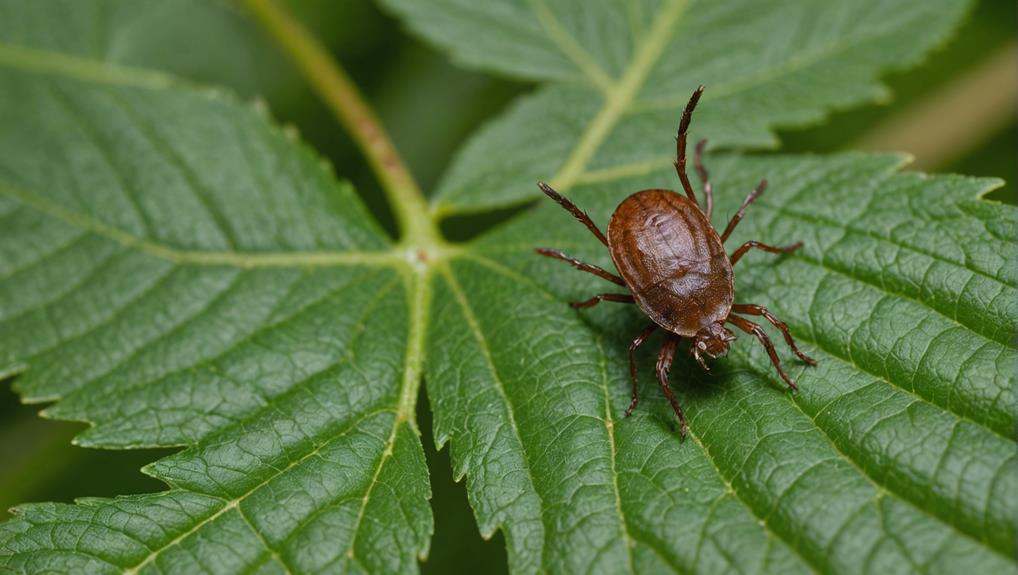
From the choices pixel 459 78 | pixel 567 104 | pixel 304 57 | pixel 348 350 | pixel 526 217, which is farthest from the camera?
pixel 459 78

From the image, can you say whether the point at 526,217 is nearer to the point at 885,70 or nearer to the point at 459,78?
the point at 885,70

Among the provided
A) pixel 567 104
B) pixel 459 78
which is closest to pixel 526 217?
pixel 567 104

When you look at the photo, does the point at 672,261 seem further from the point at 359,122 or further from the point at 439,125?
the point at 439,125

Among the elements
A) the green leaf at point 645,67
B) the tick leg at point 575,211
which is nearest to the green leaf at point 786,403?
the tick leg at point 575,211

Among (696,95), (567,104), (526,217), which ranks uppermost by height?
(567,104)

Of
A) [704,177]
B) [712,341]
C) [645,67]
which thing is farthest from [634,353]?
[645,67]

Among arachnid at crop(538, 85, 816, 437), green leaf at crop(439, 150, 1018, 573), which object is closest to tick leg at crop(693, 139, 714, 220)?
green leaf at crop(439, 150, 1018, 573)

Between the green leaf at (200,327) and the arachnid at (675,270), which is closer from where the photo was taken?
the green leaf at (200,327)

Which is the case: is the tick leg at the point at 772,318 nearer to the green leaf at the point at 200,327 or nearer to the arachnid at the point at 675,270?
the arachnid at the point at 675,270
